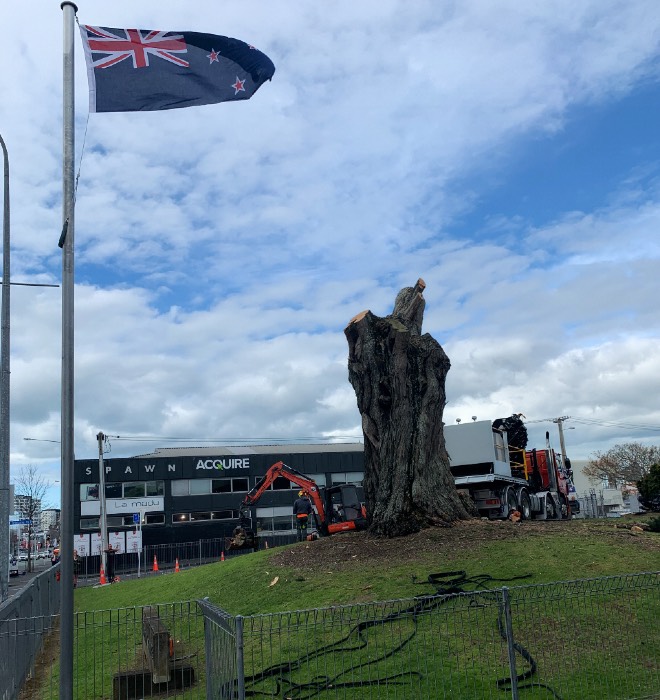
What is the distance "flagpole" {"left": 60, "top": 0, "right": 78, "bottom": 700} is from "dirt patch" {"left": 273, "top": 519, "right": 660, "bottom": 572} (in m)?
7.38

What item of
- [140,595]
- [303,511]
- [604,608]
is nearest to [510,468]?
[303,511]

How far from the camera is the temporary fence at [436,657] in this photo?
25.8ft

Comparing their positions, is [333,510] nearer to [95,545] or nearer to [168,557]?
[95,545]

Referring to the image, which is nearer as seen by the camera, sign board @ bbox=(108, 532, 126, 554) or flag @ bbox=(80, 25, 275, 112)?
flag @ bbox=(80, 25, 275, 112)

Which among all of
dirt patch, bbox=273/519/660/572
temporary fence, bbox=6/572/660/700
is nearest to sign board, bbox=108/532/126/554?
dirt patch, bbox=273/519/660/572

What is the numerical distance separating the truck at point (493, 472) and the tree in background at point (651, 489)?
173 inches

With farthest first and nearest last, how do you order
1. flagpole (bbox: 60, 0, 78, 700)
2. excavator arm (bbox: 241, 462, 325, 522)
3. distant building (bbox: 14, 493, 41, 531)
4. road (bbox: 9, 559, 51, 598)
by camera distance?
distant building (bbox: 14, 493, 41, 531), road (bbox: 9, 559, 51, 598), excavator arm (bbox: 241, 462, 325, 522), flagpole (bbox: 60, 0, 78, 700)

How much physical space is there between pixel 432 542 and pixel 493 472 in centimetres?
989

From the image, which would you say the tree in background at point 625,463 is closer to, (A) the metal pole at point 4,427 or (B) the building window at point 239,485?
(B) the building window at point 239,485

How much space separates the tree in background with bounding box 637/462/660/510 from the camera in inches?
1125

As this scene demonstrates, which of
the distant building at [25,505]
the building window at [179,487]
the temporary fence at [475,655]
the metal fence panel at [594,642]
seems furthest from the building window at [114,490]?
the metal fence panel at [594,642]

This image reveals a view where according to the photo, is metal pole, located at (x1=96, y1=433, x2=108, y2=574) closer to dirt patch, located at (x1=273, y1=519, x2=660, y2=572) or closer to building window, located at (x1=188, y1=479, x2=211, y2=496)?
building window, located at (x1=188, y1=479, x2=211, y2=496)

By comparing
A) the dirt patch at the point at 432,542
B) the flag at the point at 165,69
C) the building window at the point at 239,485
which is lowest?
the dirt patch at the point at 432,542

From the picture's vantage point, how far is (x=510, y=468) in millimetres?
25547
